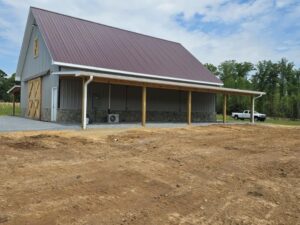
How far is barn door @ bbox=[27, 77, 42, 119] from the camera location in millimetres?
20511

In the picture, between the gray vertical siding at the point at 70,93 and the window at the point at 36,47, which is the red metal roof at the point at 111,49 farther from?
the window at the point at 36,47

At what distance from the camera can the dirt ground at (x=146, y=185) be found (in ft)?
13.8

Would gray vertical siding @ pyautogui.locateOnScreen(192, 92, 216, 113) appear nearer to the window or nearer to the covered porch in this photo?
the covered porch

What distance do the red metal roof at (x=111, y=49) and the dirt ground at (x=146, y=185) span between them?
402 inches

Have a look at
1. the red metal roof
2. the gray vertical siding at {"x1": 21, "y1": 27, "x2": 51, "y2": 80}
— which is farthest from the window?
the red metal roof

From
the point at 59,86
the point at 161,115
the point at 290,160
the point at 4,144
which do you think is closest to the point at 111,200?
the point at 290,160

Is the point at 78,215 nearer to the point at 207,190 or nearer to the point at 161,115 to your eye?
the point at 207,190

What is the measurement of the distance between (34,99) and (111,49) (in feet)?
19.3

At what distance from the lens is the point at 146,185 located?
222 inches

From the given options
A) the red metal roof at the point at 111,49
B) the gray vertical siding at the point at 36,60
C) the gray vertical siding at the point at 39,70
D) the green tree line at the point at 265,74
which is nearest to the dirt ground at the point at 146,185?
the gray vertical siding at the point at 39,70

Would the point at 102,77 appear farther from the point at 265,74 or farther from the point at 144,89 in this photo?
the point at 265,74

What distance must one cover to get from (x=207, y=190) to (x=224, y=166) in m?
2.07

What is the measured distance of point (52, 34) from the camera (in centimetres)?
1962

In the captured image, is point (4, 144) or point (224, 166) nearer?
point (224, 166)
